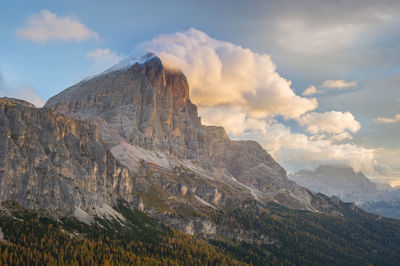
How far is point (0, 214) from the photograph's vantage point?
16600cm

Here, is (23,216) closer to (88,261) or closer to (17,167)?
(17,167)

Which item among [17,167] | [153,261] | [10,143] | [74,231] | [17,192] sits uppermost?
[10,143]

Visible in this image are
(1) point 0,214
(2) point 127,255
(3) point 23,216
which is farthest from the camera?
(2) point 127,255

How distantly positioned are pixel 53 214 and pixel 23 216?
2236 centimetres

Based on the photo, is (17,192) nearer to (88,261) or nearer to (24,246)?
(24,246)

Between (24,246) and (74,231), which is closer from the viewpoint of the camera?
(24,246)

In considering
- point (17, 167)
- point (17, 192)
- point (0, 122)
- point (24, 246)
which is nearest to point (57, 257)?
point (24, 246)

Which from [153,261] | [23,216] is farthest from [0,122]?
[153,261]

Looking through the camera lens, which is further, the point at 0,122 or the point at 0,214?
the point at 0,122

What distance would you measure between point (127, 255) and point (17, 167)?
79020 millimetres

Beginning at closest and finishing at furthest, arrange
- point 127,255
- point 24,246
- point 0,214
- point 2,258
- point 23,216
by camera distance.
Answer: point 2,258 → point 24,246 → point 0,214 → point 23,216 → point 127,255

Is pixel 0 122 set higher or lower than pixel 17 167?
higher

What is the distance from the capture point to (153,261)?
655ft

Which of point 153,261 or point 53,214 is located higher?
point 53,214
